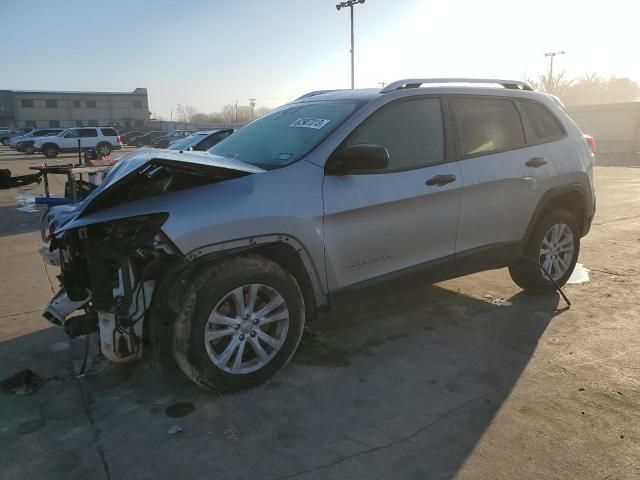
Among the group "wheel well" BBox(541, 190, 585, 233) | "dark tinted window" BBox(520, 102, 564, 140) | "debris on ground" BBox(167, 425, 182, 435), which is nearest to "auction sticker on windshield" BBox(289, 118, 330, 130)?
"dark tinted window" BBox(520, 102, 564, 140)

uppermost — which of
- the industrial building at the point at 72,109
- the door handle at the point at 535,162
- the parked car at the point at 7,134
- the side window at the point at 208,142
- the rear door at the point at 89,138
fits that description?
the industrial building at the point at 72,109

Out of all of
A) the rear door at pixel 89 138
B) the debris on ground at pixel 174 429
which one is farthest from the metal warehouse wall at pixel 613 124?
the debris on ground at pixel 174 429

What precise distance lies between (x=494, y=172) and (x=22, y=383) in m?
3.89

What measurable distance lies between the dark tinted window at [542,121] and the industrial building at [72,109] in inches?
3503

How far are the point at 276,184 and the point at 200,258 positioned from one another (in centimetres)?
67

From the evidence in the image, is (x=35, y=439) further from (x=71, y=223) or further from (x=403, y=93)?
(x=403, y=93)

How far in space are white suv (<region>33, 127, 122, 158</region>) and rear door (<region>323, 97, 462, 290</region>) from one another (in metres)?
33.4

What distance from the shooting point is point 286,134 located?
3.84m

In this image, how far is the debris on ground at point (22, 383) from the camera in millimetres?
3256

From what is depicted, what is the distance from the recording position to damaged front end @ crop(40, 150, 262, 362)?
9.46ft

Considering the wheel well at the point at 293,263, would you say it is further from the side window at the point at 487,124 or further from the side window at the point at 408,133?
the side window at the point at 487,124

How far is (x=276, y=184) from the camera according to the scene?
3.16 m

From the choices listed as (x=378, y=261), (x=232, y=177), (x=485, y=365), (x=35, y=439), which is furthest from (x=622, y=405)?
(x=35, y=439)

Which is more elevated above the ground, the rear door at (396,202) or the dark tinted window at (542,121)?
the dark tinted window at (542,121)
